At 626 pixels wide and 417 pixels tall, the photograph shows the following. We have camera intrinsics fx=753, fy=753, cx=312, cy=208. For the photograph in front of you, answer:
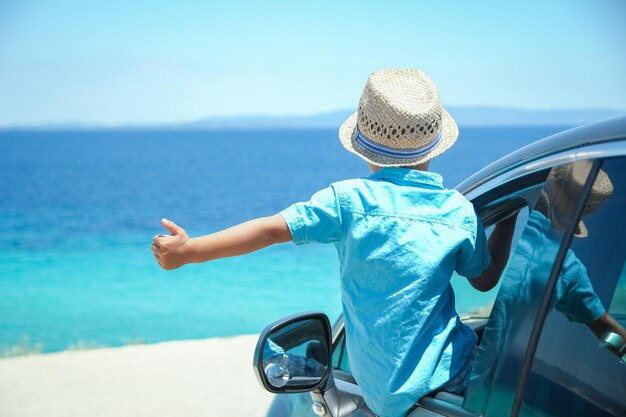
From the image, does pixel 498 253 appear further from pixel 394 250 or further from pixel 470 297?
pixel 394 250

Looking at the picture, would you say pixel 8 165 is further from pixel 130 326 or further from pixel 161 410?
pixel 161 410

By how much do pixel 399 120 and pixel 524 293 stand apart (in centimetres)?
55

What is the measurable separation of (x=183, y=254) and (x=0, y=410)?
5.59m

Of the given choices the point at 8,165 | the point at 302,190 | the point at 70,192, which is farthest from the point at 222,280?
the point at 8,165

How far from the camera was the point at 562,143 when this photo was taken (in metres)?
1.71

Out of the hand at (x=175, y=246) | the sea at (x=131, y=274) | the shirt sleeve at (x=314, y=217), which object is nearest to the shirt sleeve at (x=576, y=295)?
the shirt sleeve at (x=314, y=217)

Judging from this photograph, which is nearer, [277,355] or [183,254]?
[183,254]

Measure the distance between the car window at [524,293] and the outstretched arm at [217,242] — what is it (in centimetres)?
54

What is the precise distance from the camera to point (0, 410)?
6.55m

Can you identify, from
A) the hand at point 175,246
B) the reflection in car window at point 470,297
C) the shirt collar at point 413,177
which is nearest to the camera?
the hand at point 175,246

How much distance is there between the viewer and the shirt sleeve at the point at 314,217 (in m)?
1.80

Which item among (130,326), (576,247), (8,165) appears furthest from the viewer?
(8,165)

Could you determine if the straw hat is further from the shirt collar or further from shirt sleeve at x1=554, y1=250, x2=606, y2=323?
shirt sleeve at x1=554, y1=250, x2=606, y2=323

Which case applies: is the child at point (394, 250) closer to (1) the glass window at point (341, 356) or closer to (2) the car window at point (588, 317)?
(2) the car window at point (588, 317)
